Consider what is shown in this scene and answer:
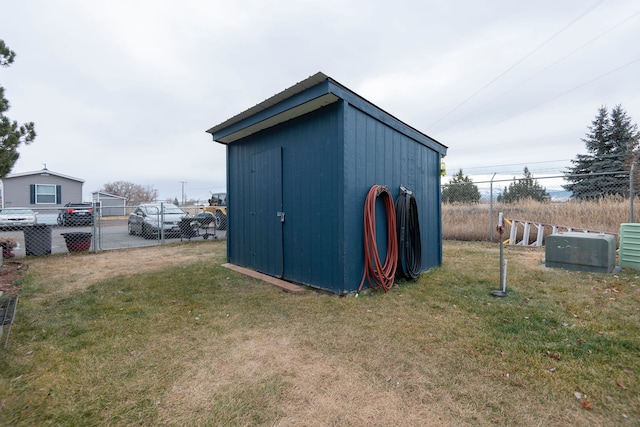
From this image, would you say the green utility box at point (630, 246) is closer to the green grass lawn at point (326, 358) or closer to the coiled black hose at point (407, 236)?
the green grass lawn at point (326, 358)

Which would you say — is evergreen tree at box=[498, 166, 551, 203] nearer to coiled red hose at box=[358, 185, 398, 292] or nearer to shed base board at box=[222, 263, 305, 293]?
coiled red hose at box=[358, 185, 398, 292]

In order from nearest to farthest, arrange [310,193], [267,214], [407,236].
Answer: [310,193] < [407,236] < [267,214]

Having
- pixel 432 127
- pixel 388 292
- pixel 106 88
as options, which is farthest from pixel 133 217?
pixel 432 127

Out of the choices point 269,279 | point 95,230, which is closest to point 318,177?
point 269,279

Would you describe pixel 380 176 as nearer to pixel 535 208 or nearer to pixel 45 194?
pixel 535 208

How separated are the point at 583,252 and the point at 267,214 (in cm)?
526

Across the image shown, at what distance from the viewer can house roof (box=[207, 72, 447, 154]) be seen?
10.4 ft

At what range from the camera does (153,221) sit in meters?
9.56

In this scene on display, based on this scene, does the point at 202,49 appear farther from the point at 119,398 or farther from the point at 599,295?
the point at 599,295

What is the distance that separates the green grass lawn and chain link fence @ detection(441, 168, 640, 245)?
4.69 meters

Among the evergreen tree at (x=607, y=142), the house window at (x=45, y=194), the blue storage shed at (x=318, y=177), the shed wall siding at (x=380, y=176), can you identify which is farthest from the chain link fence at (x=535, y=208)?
the house window at (x=45, y=194)

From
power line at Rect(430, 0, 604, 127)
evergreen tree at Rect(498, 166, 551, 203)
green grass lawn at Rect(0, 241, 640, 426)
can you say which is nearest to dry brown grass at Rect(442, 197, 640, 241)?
evergreen tree at Rect(498, 166, 551, 203)

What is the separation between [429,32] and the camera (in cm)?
732

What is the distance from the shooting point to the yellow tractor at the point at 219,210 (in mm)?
11883
